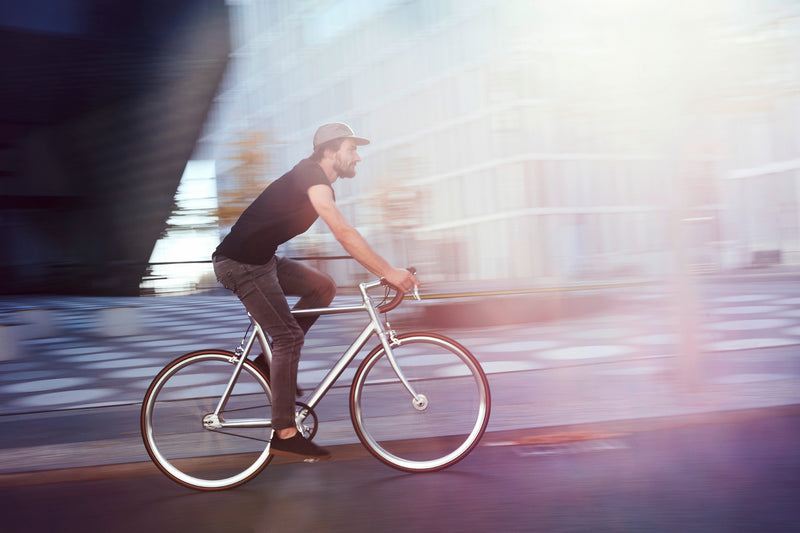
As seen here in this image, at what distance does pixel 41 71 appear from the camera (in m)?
19.0

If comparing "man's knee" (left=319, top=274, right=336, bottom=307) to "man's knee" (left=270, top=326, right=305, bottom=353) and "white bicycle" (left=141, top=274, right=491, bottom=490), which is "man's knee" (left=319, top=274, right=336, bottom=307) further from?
"man's knee" (left=270, top=326, right=305, bottom=353)

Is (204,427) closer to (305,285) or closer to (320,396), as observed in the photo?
(320,396)

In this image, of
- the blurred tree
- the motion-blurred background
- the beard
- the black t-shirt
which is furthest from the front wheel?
the blurred tree

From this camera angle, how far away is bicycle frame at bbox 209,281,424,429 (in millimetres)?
3914

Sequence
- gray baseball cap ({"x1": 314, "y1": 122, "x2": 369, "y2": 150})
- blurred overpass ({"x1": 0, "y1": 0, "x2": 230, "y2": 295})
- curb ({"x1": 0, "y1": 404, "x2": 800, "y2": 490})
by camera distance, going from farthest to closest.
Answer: blurred overpass ({"x1": 0, "y1": 0, "x2": 230, "y2": 295}) → curb ({"x1": 0, "y1": 404, "x2": 800, "y2": 490}) → gray baseball cap ({"x1": 314, "y1": 122, "x2": 369, "y2": 150})

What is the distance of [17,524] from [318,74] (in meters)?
45.7

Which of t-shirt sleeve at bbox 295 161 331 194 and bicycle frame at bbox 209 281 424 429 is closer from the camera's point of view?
t-shirt sleeve at bbox 295 161 331 194

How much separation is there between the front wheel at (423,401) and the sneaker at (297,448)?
25cm

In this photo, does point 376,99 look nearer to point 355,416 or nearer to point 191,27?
point 191,27

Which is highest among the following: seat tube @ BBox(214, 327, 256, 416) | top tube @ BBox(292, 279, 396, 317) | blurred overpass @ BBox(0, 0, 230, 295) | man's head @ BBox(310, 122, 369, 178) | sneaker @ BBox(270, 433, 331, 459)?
blurred overpass @ BBox(0, 0, 230, 295)

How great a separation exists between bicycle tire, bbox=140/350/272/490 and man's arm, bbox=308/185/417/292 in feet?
2.82

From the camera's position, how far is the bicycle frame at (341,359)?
3.91 metres

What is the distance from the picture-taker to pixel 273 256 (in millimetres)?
3871

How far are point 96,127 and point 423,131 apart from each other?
21007 millimetres
